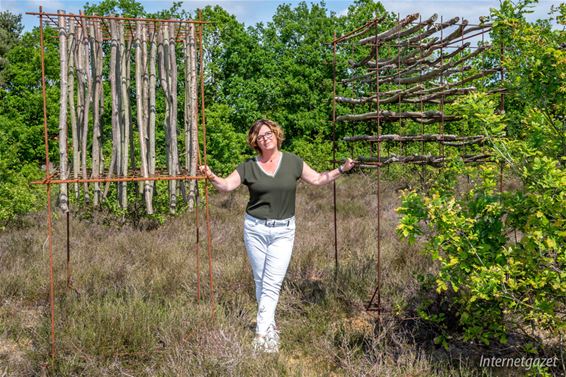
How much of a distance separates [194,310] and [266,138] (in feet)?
5.43

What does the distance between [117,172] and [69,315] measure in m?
1.82

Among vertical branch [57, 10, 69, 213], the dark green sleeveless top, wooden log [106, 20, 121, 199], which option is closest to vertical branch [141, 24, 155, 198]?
wooden log [106, 20, 121, 199]

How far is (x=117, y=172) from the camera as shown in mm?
5746

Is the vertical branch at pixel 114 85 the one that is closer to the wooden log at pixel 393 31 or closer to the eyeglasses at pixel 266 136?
the eyeglasses at pixel 266 136

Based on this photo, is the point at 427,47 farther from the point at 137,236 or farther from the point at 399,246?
the point at 137,236

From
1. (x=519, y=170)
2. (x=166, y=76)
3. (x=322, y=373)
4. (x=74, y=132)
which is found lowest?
(x=322, y=373)

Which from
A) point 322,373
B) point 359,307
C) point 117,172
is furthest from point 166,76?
point 322,373

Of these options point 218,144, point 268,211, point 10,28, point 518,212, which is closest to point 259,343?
point 268,211

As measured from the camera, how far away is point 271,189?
4121mm

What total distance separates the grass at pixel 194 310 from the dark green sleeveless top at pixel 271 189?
1.00 meters

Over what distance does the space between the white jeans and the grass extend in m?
0.27

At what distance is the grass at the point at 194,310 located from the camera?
3.75m

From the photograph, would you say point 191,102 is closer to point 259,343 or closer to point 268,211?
point 268,211

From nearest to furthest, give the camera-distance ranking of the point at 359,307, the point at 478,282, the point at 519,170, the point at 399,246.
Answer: the point at 478,282 < the point at 519,170 < the point at 359,307 < the point at 399,246
